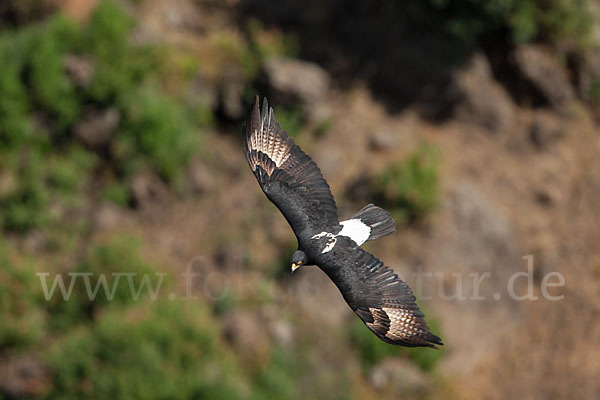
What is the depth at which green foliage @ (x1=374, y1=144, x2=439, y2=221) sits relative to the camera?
48.8 ft

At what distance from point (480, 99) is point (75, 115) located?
8.13 m

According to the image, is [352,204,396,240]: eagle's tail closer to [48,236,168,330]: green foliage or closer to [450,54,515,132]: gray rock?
[48,236,168,330]: green foliage

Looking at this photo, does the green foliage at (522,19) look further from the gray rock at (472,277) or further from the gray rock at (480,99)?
the gray rock at (472,277)

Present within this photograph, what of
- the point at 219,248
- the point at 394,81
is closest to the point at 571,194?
the point at 394,81

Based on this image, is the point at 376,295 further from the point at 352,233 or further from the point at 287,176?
the point at 287,176

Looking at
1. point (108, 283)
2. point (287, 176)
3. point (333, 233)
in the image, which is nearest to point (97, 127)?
point (108, 283)

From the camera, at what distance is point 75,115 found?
53.6 feet

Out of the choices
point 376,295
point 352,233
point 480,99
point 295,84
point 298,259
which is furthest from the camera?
point 480,99

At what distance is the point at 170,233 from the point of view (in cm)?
1608

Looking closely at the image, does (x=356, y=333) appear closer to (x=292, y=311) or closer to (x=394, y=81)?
(x=292, y=311)

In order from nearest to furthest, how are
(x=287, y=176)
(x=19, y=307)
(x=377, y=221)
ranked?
(x=377, y=221) → (x=287, y=176) → (x=19, y=307)

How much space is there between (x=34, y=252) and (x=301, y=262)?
351 inches

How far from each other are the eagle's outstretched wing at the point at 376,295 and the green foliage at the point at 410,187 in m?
6.33

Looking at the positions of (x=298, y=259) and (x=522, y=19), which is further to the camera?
(x=522, y=19)
